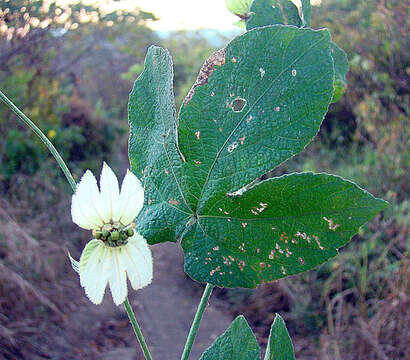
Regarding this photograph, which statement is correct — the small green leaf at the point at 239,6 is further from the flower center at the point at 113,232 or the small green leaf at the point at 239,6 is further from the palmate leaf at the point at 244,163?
the flower center at the point at 113,232

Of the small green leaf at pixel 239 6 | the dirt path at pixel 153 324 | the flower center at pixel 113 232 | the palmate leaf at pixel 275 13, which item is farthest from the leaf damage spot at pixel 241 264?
the dirt path at pixel 153 324

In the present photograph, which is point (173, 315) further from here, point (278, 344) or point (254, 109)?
point (254, 109)

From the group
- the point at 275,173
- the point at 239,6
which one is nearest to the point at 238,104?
the point at 239,6

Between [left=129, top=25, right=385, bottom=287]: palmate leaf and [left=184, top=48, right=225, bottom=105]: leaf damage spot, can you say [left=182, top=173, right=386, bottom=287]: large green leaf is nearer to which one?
[left=129, top=25, right=385, bottom=287]: palmate leaf

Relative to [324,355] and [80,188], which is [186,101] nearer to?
[80,188]

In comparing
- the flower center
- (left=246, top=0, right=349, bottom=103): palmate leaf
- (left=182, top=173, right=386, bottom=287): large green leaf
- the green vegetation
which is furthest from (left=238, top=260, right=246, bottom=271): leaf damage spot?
the green vegetation
